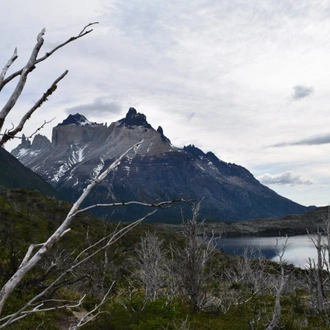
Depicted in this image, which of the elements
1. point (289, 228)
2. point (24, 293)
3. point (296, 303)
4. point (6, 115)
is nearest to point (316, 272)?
point (296, 303)

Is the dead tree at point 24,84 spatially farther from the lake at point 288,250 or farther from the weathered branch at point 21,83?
the lake at point 288,250

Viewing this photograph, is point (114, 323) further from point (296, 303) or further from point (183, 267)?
point (296, 303)

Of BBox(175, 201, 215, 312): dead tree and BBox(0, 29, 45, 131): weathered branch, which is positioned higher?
BBox(0, 29, 45, 131): weathered branch

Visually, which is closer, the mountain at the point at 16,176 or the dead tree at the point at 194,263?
the dead tree at the point at 194,263

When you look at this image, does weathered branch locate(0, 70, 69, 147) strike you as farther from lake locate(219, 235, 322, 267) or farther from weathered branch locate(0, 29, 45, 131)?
lake locate(219, 235, 322, 267)

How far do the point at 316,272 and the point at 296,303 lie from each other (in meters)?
3.57

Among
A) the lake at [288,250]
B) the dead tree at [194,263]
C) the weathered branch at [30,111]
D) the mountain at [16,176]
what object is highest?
the mountain at [16,176]

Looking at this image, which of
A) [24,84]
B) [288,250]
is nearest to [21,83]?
[24,84]

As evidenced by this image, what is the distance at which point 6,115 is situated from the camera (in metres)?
1.57

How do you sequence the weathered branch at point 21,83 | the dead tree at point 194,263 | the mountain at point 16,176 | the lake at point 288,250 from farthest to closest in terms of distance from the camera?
the mountain at point 16,176
the lake at point 288,250
the dead tree at point 194,263
the weathered branch at point 21,83

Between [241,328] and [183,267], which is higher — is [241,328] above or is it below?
below

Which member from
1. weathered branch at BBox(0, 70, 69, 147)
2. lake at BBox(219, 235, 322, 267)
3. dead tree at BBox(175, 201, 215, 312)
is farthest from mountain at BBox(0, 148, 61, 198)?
→ weathered branch at BBox(0, 70, 69, 147)

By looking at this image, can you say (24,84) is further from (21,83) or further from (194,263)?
(194,263)

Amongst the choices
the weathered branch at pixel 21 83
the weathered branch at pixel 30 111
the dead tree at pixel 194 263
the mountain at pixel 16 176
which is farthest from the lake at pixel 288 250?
the mountain at pixel 16 176
